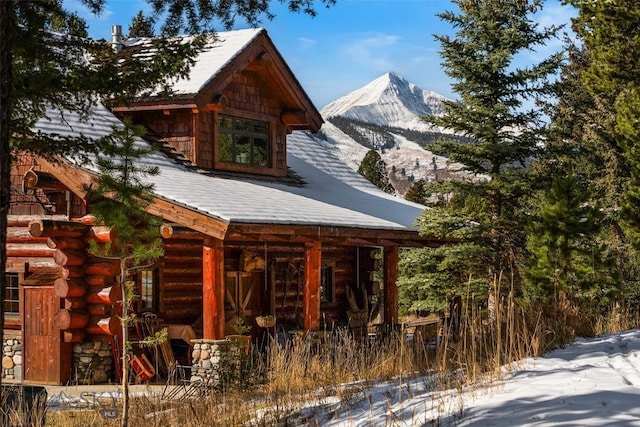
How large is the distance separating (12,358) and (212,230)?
5.37 metres

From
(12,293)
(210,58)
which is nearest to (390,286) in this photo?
(210,58)

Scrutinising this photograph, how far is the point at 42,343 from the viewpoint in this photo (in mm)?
15203

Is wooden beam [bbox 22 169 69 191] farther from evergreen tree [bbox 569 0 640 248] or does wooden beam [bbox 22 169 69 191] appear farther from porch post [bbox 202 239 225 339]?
evergreen tree [bbox 569 0 640 248]

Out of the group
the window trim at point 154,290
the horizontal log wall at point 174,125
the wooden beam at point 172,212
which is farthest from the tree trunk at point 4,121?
the horizontal log wall at point 174,125

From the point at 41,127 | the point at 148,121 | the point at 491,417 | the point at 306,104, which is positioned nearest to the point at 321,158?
the point at 306,104

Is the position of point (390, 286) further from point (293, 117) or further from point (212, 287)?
point (212, 287)

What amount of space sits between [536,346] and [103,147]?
552 centimetres

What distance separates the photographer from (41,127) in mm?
15750

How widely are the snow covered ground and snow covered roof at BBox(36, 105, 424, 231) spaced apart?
17.8 ft

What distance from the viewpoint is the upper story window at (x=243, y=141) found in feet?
63.8

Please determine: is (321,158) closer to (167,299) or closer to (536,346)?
(167,299)

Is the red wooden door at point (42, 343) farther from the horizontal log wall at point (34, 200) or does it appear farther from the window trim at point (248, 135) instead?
the window trim at point (248, 135)

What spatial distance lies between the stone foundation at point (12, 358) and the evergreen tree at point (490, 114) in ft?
27.8

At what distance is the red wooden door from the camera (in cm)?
1502
